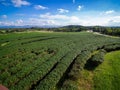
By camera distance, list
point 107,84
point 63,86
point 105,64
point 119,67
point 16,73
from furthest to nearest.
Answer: point 105,64, point 119,67, point 16,73, point 107,84, point 63,86

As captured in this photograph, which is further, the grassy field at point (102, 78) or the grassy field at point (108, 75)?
the grassy field at point (108, 75)

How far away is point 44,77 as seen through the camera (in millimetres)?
28172

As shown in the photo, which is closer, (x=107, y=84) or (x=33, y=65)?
(x=107, y=84)

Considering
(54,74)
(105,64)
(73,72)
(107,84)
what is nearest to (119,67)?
(105,64)

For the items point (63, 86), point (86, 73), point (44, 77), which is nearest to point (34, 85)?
point (44, 77)

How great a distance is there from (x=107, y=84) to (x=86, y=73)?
5375 millimetres

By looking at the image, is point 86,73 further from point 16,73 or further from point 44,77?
point 16,73

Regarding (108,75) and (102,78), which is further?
(108,75)

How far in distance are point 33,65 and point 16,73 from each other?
538 centimetres

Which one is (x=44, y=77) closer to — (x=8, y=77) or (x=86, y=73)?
(x=8, y=77)

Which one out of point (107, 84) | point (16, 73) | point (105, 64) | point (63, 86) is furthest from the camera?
point (105, 64)

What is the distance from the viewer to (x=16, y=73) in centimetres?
2991

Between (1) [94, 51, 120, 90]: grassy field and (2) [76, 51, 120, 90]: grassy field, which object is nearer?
(2) [76, 51, 120, 90]: grassy field

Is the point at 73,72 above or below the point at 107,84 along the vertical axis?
above
